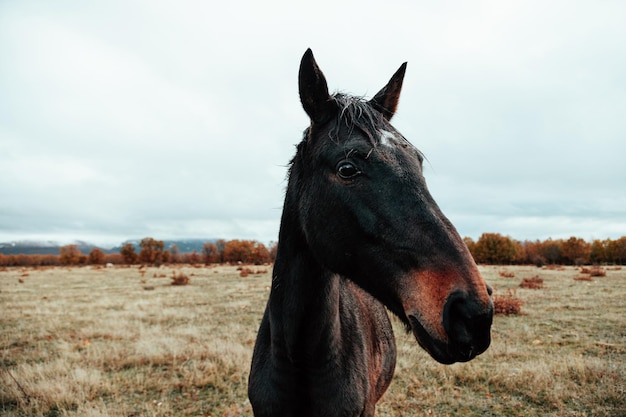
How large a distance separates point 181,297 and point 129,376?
43.5 feet

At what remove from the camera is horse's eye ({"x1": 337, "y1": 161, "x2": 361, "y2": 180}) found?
2227 mm

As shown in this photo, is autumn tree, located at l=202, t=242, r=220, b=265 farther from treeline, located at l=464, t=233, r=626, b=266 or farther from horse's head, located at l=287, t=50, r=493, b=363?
horse's head, located at l=287, t=50, r=493, b=363

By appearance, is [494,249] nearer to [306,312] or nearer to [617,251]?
[617,251]

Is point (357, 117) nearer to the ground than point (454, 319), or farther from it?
farther from it

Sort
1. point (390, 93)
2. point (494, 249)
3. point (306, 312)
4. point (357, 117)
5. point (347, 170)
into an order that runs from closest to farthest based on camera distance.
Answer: point (347, 170) < point (357, 117) < point (306, 312) < point (390, 93) < point (494, 249)

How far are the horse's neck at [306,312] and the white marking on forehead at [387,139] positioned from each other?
1039 mm

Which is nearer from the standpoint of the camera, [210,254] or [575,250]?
[575,250]

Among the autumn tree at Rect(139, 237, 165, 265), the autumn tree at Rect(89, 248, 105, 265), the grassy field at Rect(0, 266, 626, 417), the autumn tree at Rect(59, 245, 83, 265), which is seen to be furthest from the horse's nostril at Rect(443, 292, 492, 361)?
the autumn tree at Rect(59, 245, 83, 265)

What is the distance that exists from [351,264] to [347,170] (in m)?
0.60

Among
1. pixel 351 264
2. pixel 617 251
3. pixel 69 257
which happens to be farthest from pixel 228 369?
pixel 69 257

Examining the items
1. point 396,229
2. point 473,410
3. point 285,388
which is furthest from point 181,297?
point 396,229

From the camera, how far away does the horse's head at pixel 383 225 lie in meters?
1.58

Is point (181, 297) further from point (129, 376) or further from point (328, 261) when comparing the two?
point (328, 261)

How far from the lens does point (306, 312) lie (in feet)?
8.86
